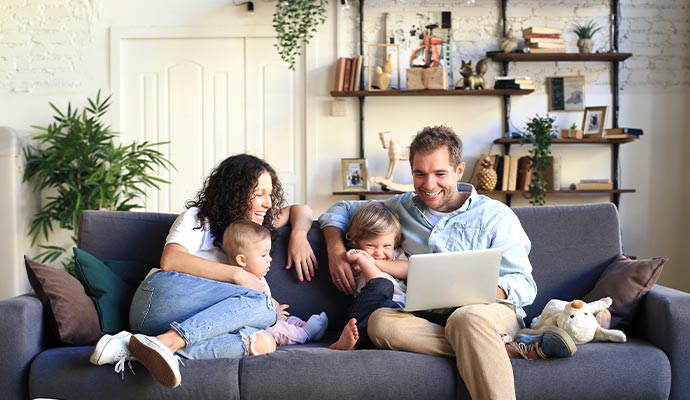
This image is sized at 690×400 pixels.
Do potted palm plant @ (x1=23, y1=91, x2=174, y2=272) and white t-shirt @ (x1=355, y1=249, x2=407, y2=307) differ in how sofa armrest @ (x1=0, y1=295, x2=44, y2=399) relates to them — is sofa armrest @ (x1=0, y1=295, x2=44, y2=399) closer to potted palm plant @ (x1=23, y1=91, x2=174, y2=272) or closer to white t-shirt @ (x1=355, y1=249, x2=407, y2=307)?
white t-shirt @ (x1=355, y1=249, x2=407, y2=307)

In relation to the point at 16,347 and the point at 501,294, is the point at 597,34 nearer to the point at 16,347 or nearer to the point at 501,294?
the point at 501,294

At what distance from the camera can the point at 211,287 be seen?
271 centimetres

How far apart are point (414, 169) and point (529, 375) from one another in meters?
0.91

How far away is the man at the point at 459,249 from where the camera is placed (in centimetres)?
243

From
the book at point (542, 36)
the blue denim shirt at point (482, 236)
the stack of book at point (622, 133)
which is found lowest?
the blue denim shirt at point (482, 236)

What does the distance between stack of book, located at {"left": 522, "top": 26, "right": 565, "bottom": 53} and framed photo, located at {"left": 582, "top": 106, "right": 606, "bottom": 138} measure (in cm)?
47

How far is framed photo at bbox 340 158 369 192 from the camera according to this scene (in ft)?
18.6

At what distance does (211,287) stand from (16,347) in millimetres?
625

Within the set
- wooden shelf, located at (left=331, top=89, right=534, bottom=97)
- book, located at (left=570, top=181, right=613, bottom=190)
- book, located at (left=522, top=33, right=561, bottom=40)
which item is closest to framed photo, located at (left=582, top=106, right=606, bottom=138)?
book, located at (left=570, top=181, right=613, bottom=190)

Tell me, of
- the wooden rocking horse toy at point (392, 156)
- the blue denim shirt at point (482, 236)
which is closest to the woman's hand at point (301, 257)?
the blue denim shirt at point (482, 236)

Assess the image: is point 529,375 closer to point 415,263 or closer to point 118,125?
point 415,263

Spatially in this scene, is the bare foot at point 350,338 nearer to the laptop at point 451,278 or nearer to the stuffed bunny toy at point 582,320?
the laptop at point 451,278

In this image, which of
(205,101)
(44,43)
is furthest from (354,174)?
(44,43)

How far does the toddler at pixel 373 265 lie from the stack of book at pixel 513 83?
2734 mm
